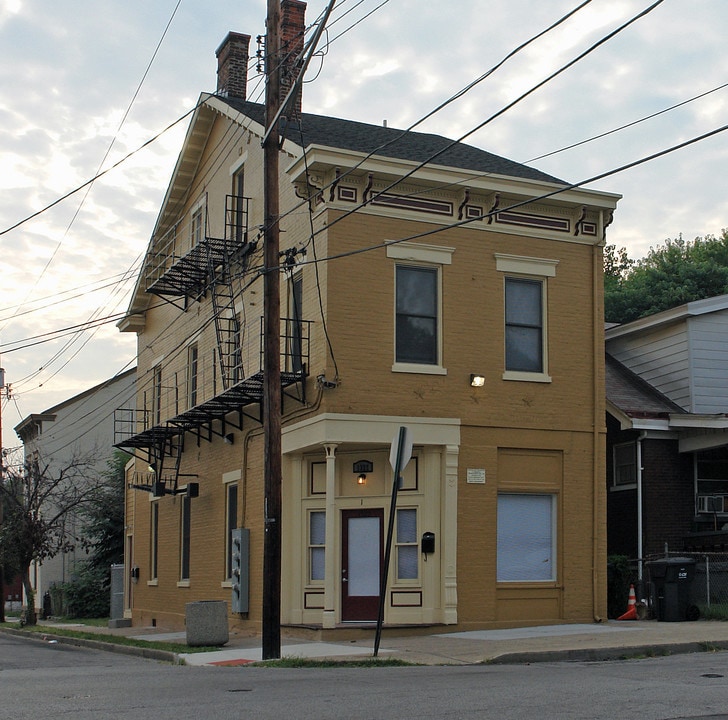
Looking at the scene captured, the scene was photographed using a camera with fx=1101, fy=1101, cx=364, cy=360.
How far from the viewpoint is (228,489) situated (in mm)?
24156

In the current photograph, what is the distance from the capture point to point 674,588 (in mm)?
19344

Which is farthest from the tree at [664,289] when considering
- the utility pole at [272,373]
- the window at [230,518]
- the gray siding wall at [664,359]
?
the utility pole at [272,373]

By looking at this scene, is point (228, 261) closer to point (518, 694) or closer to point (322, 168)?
point (322, 168)

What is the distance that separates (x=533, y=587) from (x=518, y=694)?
33.1 feet

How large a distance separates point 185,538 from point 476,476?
9.89 m

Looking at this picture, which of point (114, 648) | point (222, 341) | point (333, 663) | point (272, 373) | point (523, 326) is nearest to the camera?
point (333, 663)

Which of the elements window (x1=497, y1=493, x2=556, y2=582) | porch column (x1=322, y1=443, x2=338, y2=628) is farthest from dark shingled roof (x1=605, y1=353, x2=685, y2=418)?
porch column (x1=322, y1=443, x2=338, y2=628)

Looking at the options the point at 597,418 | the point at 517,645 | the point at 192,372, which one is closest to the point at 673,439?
the point at 597,418

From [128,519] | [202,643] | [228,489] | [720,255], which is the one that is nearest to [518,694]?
[202,643]

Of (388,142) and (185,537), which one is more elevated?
(388,142)

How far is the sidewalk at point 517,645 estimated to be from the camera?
1497 cm

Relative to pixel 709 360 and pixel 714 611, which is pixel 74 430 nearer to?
pixel 709 360

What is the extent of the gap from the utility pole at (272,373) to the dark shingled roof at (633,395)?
887cm

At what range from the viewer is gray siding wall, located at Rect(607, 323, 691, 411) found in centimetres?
2372
